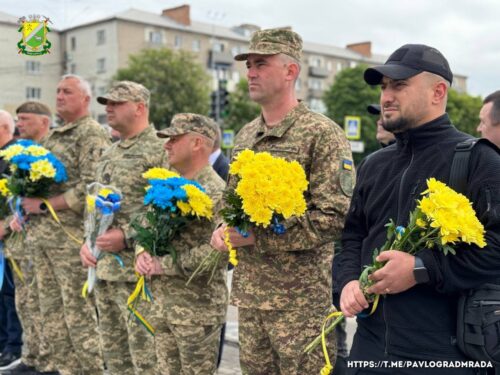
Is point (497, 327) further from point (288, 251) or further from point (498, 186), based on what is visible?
point (288, 251)

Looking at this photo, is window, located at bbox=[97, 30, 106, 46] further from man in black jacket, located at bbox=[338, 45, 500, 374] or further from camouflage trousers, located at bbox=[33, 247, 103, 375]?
man in black jacket, located at bbox=[338, 45, 500, 374]

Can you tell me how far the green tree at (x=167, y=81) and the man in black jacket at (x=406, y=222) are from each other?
40842 millimetres

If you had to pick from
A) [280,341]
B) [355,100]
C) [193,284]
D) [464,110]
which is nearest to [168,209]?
[193,284]

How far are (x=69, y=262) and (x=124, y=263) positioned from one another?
930 mm

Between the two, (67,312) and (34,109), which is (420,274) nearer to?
(67,312)

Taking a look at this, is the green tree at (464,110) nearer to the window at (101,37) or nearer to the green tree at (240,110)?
the green tree at (240,110)

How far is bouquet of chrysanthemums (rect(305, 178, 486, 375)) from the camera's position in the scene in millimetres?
2582

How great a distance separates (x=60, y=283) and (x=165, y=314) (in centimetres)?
178

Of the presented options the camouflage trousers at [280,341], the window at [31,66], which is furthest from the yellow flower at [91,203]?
the window at [31,66]

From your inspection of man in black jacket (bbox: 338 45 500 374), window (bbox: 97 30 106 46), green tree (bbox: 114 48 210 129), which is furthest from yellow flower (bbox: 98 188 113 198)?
window (bbox: 97 30 106 46)

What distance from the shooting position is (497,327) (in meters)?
2.60

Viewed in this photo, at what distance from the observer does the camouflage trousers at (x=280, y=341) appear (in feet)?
12.1

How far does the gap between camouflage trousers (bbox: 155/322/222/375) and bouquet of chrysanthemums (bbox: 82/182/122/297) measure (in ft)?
3.39

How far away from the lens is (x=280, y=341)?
3.68 meters
